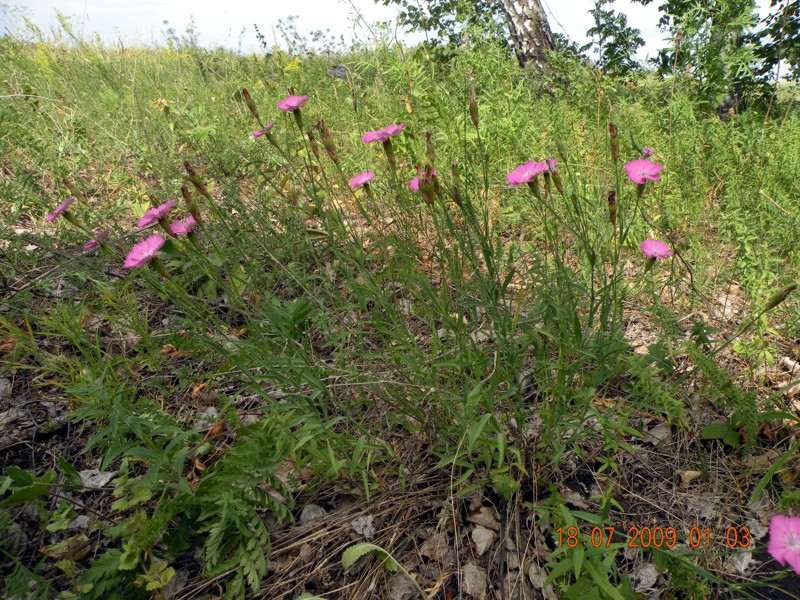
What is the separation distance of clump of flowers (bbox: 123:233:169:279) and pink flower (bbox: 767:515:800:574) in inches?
58.2

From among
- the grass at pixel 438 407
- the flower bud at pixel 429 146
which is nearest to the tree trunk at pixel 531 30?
the grass at pixel 438 407

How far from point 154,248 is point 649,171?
1.49m

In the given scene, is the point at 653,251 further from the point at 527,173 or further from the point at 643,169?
the point at 527,173

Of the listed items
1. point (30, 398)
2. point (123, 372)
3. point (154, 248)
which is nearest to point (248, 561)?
point (154, 248)

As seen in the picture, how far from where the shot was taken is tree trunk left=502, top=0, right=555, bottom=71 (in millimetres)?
4364

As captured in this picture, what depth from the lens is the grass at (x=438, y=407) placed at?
1.22m

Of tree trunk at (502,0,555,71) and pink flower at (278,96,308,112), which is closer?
pink flower at (278,96,308,112)

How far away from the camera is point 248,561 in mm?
1205

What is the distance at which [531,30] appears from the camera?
4406 millimetres

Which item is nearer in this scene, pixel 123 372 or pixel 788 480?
pixel 788 480

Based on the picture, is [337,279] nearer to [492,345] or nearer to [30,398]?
[492,345]

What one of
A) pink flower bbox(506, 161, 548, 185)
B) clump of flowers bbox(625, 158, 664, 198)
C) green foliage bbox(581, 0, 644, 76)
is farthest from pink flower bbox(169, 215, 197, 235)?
green foliage bbox(581, 0, 644, 76)

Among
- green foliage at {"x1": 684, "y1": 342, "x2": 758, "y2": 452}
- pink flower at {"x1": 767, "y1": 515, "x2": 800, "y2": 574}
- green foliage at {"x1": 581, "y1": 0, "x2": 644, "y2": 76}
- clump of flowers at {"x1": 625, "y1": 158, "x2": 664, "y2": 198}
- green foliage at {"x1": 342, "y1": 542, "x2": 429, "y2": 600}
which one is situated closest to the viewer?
pink flower at {"x1": 767, "y1": 515, "x2": 800, "y2": 574}
